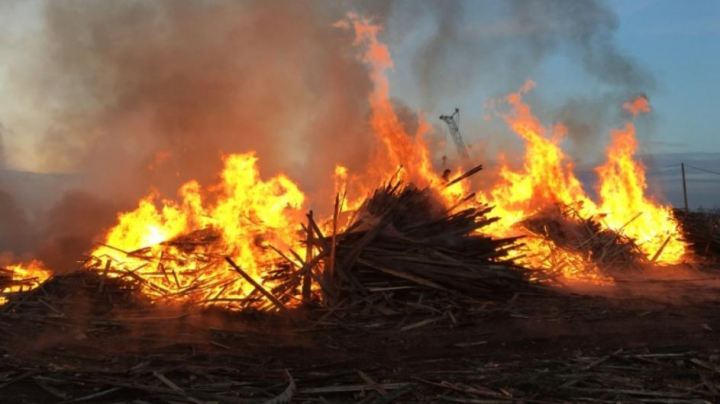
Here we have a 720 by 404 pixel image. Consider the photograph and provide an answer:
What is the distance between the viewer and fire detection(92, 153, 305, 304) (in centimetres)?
970

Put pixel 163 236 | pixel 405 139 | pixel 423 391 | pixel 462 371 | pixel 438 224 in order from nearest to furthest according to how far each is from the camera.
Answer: pixel 423 391 → pixel 462 371 → pixel 438 224 → pixel 163 236 → pixel 405 139

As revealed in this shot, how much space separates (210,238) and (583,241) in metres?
9.25

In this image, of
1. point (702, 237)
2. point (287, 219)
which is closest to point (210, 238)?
point (287, 219)

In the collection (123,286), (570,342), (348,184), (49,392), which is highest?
(348,184)

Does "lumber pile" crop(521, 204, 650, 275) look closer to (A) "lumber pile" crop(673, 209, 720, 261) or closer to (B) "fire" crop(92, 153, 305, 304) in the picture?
(A) "lumber pile" crop(673, 209, 720, 261)

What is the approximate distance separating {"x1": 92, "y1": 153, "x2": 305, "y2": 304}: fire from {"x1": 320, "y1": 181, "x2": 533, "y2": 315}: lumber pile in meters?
1.59

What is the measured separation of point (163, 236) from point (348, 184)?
16.9ft

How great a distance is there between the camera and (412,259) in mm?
9125

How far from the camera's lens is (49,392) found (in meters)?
5.06

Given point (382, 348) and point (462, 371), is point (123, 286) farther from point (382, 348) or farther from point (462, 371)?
point (462, 371)

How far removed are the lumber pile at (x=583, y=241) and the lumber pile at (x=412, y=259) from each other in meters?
2.45

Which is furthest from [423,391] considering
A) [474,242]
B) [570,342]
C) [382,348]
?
[474,242]

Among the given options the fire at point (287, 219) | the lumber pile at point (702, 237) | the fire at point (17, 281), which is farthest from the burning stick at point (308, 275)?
the lumber pile at point (702, 237)

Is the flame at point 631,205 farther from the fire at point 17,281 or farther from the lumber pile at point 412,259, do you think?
the fire at point 17,281
